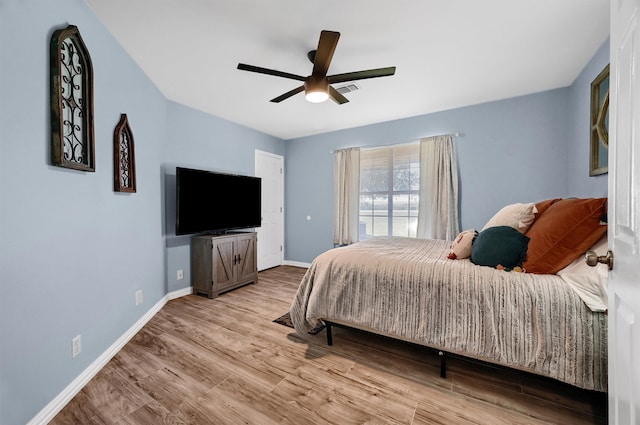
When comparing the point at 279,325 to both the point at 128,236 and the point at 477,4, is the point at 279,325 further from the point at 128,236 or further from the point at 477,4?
the point at 477,4

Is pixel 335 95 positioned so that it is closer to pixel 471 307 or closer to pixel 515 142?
pixel 471 307

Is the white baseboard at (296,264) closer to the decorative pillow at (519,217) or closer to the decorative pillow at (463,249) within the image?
the decorative pillow at (463,249)

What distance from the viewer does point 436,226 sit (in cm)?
359

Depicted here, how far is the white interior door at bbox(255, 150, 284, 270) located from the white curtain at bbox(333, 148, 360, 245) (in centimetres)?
123

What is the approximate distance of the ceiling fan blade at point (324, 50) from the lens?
166 cm

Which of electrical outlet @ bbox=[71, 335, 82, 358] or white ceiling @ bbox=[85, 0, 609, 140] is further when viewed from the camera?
white ceiling @ bbox=[85, 0, 609, 140]

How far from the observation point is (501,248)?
1.69m

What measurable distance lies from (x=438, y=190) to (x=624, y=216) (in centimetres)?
297

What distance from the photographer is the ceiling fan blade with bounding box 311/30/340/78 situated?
1.66m

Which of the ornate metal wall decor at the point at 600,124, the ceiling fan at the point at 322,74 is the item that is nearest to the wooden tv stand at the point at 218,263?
the ceiling fan at the point at 322,74

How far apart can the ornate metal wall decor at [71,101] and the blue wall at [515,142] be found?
3.44 metres

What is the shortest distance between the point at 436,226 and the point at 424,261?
1.96 m

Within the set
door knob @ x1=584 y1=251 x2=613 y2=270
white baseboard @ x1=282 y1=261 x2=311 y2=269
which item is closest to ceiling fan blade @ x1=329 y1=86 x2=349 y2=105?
door knob @ x1=584 y1=251 x2=613 y2=270

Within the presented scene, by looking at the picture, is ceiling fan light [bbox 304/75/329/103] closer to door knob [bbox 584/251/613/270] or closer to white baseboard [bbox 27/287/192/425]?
door knob [bbox 584/251/613/270]
